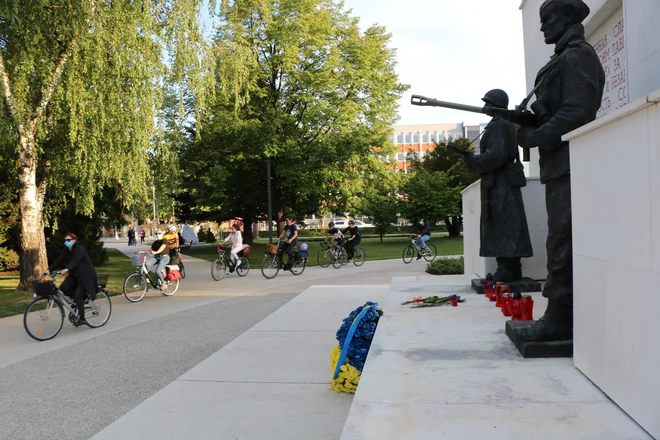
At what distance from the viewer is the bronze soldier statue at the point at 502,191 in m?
6.59

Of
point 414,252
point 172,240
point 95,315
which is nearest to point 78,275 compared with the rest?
point 95,315

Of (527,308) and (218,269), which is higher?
(527,308)

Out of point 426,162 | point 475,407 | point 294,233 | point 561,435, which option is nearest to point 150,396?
point 475,407

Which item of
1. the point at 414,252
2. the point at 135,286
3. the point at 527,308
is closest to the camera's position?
the point at 527,308

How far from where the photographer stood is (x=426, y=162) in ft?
150

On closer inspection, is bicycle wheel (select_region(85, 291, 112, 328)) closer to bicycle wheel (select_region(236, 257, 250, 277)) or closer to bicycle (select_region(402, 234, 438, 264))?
bicycle wheel (select_region(236, 257, 250, 277))

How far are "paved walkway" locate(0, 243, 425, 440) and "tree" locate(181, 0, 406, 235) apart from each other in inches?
555

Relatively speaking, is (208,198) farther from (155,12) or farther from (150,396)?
(150,396)

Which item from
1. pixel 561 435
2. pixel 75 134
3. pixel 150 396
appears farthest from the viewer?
pixel 75 134

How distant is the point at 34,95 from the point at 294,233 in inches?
302

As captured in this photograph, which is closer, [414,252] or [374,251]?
[414,252]

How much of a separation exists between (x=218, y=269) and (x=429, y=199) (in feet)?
74.5

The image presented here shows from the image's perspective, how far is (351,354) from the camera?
5.00 meters

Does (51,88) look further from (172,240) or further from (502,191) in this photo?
(502,191)
